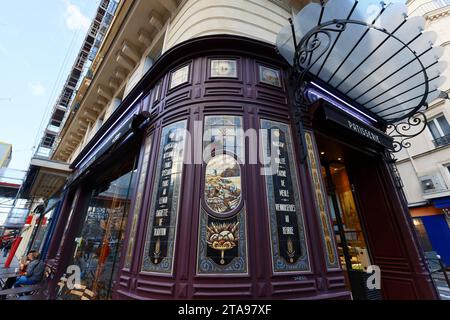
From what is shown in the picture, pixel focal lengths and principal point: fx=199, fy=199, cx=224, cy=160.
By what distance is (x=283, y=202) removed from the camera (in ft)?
11.2

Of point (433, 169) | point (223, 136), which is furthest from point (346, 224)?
point (433, 169)

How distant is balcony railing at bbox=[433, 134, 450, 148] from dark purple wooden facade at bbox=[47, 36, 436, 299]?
10.0 metres

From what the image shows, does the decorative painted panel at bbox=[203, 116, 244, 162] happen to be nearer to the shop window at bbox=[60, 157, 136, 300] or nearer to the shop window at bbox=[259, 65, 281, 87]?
the shop window at bbox=[259, 65, 281, 87]

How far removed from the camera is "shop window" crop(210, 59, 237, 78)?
429 cm

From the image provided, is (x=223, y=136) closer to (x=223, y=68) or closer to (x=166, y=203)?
(x=166, y=203)

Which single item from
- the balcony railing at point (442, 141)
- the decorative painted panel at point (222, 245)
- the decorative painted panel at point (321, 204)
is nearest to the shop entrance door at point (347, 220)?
the decorative painted panel at point (321, 204)

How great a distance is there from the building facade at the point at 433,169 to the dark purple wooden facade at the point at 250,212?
9.32 m

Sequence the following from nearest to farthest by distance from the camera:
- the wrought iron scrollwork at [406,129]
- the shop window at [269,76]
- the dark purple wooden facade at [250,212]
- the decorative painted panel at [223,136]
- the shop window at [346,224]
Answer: the dark purple wooden facade at [250,212] < the decorative painted panel at [223,136] < the shop window at [269,76] < the wrought iron scrollwork at [406,129] < the shop window at [346,224]

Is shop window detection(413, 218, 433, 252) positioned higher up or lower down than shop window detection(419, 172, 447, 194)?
lower down

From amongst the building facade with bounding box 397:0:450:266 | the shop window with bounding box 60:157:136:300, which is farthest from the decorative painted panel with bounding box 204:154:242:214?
the building facade with bounding box 397:0:450:266

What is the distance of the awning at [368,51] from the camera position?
11.9 ft

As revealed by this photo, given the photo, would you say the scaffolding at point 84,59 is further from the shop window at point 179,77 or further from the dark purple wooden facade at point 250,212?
the dark purple wooden facade at point 250,212

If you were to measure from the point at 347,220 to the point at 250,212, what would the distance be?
15.2ft
